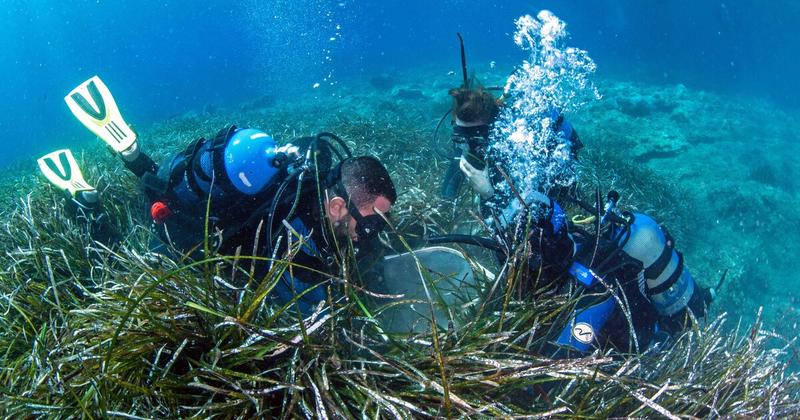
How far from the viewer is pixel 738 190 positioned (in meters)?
13.2

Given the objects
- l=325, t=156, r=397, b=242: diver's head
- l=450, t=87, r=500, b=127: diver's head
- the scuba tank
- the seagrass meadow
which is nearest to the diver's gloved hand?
l=450, t=87, r=500, b=127: diver's head

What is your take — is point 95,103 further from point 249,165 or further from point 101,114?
point 249,165

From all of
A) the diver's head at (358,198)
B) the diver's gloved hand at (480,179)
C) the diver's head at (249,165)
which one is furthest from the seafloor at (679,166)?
the diver's head at (249,165)

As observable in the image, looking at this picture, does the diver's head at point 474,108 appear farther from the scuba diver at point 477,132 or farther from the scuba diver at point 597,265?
the scuba diver at point 597,265

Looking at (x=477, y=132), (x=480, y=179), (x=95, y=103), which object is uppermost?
(x=95, y=103)

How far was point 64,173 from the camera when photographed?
4926 mm

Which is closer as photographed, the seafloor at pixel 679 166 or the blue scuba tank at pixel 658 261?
the blue scuba tank at pixel 658 261

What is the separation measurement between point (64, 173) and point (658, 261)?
23.3ft

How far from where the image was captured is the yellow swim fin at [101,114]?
513cm

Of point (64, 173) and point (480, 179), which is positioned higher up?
point (64, 173)

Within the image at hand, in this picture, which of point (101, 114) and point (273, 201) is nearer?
point (273, 201)

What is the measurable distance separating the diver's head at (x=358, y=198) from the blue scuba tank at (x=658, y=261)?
7.41ft

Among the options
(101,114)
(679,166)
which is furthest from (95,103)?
(679,166)

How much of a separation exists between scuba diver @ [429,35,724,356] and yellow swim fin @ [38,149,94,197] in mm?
5045
